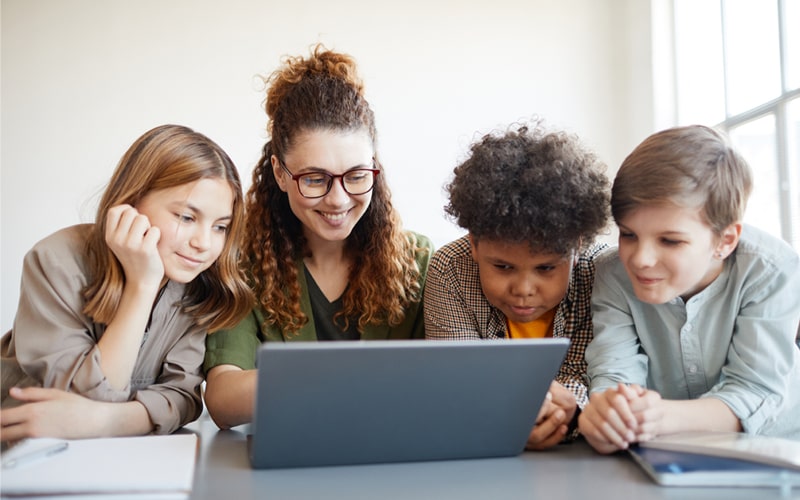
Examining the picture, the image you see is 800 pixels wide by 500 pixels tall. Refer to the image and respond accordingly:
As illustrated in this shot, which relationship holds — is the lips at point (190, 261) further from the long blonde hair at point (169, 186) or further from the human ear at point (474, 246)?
the human ear at point (474, 246)

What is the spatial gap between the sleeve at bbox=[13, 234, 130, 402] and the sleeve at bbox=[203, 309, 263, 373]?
0.72 feet

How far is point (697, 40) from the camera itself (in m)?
4.09

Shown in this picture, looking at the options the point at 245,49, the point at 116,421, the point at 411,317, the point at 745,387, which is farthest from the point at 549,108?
the point at 116,421

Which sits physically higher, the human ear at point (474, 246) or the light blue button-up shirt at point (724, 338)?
the human ear at point (474, 246)

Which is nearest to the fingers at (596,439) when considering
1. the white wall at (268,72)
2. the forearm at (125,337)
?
the forearm at (125,337)

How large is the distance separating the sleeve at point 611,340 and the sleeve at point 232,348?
729 millimetres

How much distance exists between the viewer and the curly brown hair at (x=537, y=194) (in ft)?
4.39

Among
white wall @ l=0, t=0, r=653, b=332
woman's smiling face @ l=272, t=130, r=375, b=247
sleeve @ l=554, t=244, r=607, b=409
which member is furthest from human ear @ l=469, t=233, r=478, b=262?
white wall @ l=0, t=0, r=653, b=332

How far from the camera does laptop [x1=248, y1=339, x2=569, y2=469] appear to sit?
828mm

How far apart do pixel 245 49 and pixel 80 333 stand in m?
3.27

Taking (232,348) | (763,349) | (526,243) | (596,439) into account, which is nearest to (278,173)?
(232,348)

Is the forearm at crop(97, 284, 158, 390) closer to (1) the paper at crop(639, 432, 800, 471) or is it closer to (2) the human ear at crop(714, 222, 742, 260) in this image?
(1) the paper at crop(639, 432, 800, 471)

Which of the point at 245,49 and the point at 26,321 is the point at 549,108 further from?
the point at 26,321

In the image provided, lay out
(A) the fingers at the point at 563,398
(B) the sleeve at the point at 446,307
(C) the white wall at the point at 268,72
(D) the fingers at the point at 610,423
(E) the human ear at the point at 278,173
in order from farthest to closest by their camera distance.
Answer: (C) the white wall at the point at 268,72
(E) the human ear at the point at 278,173
(B) the sleeve at the point at 446,307
(A) the fingers at the point at 563,398
(D) the fingers at the point at 610,423
